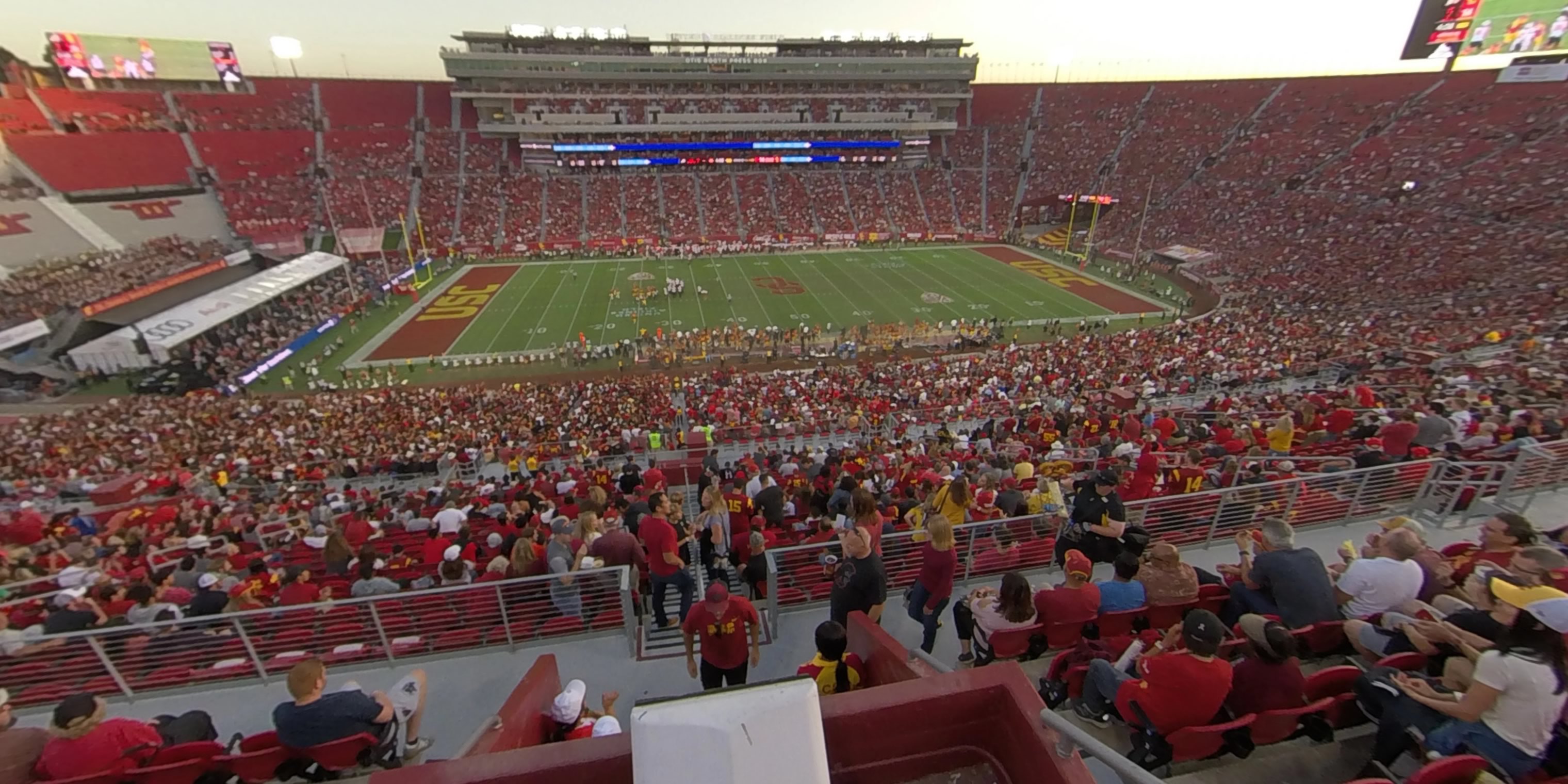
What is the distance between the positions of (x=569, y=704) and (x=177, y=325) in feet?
105

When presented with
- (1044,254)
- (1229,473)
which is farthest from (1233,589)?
(1044,254)

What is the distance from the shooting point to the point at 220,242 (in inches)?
1534

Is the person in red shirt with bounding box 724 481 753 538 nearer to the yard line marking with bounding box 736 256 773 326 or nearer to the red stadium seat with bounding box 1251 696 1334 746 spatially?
the red stadium seat with bounding box 1251 696 1334 746

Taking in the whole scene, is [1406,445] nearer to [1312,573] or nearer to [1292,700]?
[1312,573]

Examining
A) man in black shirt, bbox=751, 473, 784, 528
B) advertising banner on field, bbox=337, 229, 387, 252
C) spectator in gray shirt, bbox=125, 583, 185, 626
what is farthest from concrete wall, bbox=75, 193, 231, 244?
man in black shirt, bbox=751, 473, 784, 528

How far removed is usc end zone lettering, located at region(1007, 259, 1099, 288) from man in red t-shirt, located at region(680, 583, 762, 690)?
38.6 m

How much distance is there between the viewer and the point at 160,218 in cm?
3825

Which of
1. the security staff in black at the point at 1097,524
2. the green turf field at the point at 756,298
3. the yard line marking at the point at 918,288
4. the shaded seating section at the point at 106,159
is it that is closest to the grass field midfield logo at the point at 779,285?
the green turf field at the point at 756,298

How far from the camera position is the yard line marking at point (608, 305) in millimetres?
30984

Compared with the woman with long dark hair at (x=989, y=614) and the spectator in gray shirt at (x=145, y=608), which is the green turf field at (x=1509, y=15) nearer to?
the woman with long dark hair at (x=989, y=614)

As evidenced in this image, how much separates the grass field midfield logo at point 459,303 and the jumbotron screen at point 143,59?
3601cm

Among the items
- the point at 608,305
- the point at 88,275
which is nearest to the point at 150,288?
the point at 88,275

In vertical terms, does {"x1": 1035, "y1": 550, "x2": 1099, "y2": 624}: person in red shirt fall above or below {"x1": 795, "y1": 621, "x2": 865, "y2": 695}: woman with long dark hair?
below

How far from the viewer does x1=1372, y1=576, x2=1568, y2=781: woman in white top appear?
9.91 feet
